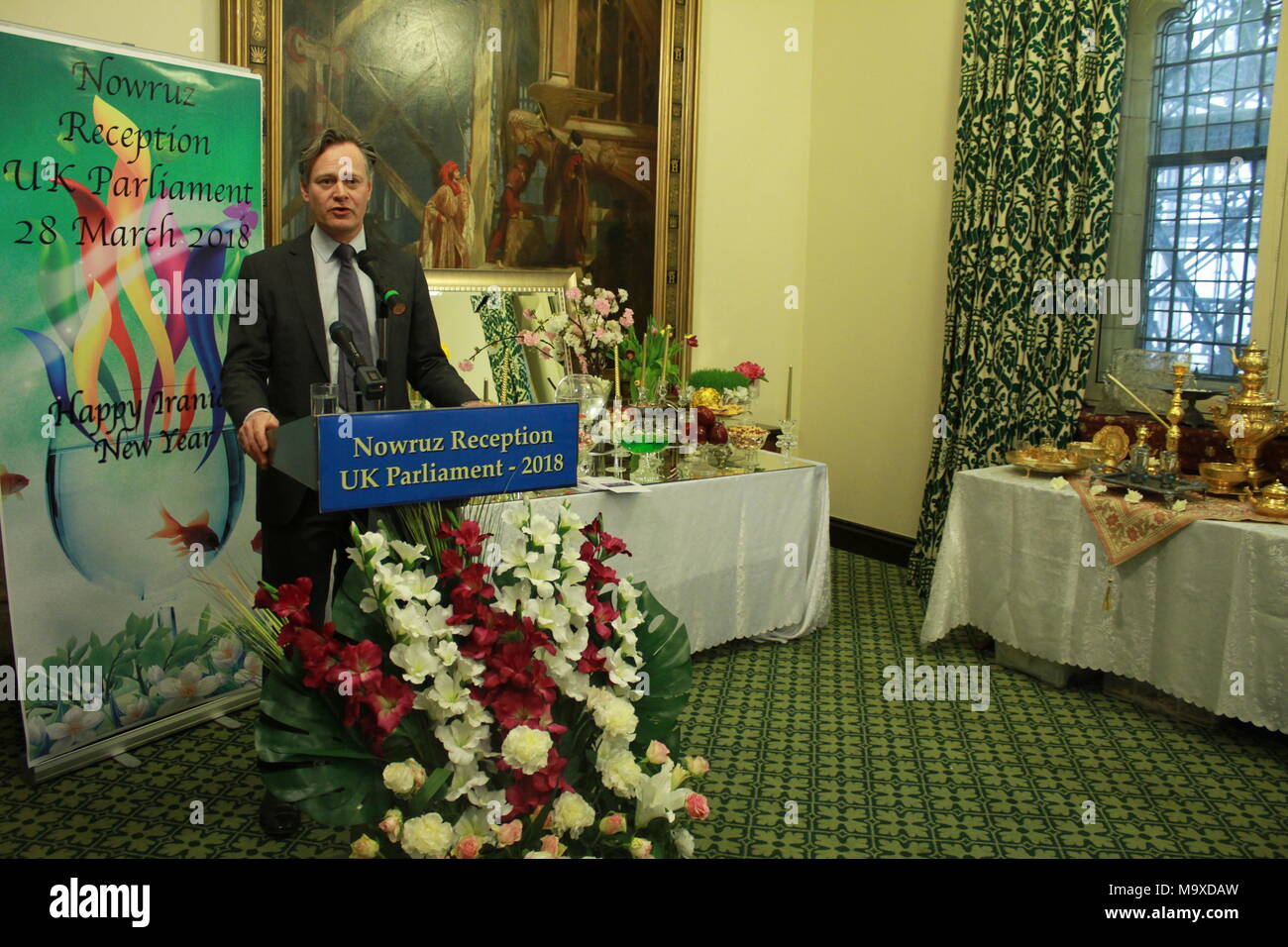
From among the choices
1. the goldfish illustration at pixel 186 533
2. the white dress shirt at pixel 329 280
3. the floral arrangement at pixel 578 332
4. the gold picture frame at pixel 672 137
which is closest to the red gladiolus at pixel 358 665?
the white dress shirt at pixel 329 280

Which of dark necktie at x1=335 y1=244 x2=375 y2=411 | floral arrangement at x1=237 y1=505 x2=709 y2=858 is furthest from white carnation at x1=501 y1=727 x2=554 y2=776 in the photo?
dark necktie at x1=335 y1=244 x2=375 y2=411

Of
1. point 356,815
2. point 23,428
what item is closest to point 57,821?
point 23,428

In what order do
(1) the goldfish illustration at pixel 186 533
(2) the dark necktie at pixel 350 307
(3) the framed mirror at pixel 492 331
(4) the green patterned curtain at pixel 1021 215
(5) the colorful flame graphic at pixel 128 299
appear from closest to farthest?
(2) the dark necktie at pixel 350 307, (5) the colorful flame graphic at pixel 128 299, (1) the goldfish illustration at pixel 186 533, (4) the green patterned curtain at pixel 1021 215, (3) the framed mirror at pixel 492 331

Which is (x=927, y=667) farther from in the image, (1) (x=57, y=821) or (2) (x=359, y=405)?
(1) (x=57, y=821)

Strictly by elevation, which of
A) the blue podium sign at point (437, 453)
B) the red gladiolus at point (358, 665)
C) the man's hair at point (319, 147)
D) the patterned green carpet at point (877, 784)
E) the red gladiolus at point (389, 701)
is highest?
the man's hair at point (319, 147)

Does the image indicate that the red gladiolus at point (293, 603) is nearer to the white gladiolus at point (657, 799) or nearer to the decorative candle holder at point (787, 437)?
the white gladiolus at point (657, 799)

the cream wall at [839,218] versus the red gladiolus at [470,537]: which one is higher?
the cream wall at [839,218]

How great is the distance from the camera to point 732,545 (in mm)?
4520

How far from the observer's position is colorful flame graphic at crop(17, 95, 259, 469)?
345cm

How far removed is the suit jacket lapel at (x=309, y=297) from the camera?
2922mm

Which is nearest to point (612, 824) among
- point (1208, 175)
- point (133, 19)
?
point (133, 19)

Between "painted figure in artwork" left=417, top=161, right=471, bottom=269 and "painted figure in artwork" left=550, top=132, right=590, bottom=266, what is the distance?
0.55 m

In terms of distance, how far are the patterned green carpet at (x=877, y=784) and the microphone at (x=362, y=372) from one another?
1639 mm

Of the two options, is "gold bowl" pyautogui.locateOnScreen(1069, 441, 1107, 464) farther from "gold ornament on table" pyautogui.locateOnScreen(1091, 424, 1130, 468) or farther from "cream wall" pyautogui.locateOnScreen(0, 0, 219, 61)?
"cream wall" pyautogui.locateOnScreen(0, 0, 219, 61)
